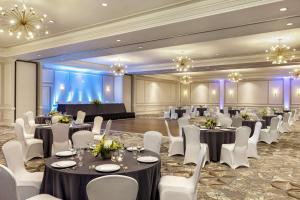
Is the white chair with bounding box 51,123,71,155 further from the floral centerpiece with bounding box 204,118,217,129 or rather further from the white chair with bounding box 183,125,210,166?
the floral centerpiece with bounding box 204,118,217,129

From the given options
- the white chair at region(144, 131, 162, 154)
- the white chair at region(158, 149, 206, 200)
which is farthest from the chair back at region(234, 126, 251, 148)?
the white chair at region(158, 149, 206, 200)

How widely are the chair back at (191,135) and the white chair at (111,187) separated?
144 inches

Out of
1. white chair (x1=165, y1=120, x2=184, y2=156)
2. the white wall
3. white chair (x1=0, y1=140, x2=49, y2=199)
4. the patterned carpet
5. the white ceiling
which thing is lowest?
the patterned carpet

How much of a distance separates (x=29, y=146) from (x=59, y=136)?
39.6 inches

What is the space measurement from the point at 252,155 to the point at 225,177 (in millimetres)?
1855

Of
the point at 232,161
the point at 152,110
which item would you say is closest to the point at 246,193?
the point at 232,161

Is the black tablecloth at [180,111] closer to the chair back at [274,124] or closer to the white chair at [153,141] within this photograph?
the chair back at [274,124]

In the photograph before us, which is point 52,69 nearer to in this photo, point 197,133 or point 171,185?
point 197,133

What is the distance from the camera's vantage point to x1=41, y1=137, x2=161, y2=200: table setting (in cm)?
257

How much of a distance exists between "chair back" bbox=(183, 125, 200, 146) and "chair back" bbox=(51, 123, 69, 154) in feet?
8.62

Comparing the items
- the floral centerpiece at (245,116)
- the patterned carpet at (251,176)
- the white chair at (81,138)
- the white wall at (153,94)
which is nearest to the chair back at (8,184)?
the white chair at (81,138)

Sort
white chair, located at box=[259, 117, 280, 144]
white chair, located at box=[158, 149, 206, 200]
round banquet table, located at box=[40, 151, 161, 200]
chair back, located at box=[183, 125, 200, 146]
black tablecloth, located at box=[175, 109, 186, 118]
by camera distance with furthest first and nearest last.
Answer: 1. black tablecloth, located at box=[175, 109, 186, 118]
2. white chair, located at box=[259, 117, 280, 144]
3. chair back, located at box=[183, 125, 200, 146]
4. white chair, located at box=[158, 149, 206, 200]
5. round banquet table, located at box=[40, 151, 161, 200]

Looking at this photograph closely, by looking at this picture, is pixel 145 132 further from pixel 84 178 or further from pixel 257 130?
pixel 84 178

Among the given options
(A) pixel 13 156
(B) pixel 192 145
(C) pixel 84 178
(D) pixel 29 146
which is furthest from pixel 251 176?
(D) pixel 29 146
